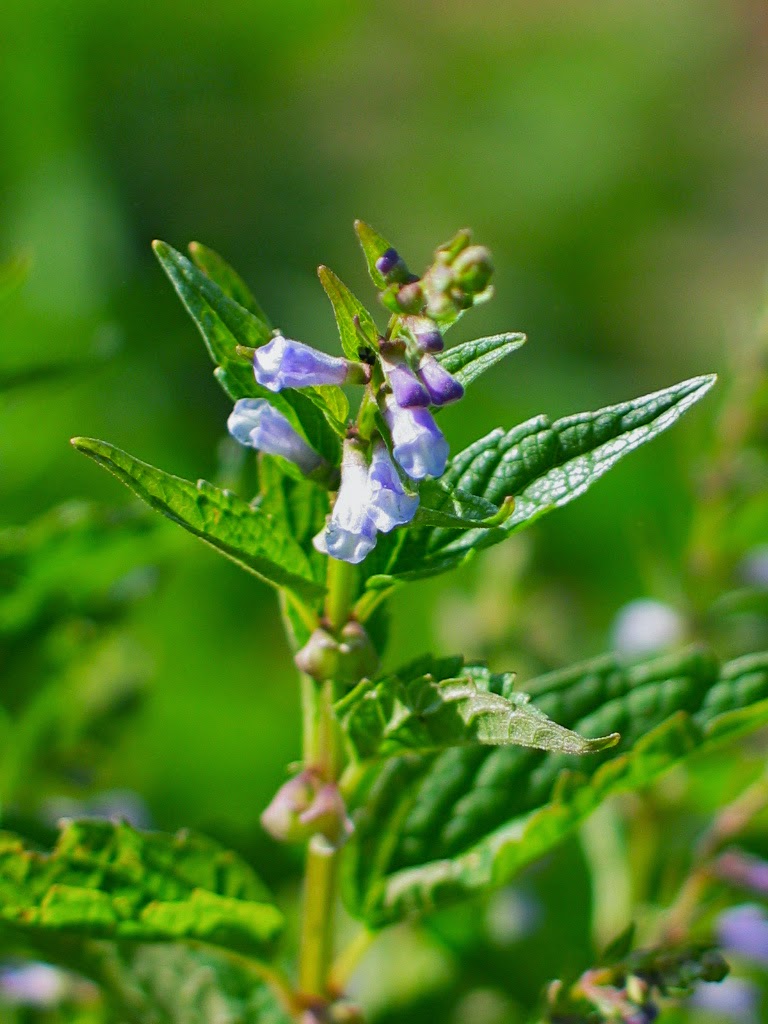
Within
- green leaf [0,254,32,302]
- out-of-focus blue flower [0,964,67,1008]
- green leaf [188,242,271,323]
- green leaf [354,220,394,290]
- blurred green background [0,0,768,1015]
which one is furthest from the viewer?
blurred green background [0,0,768,1015]

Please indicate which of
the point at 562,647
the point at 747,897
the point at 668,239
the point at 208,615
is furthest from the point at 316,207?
the point at 747,897

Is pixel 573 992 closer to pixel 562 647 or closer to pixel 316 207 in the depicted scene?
pixel 562 647

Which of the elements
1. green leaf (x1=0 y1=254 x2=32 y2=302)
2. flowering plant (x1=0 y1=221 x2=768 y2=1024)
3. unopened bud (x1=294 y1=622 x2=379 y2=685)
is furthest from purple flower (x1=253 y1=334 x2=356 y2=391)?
green leaf (x1=0 y1=254 x2=32 y2=302)

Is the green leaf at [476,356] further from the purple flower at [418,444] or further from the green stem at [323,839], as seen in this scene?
the green stem at [323,839]

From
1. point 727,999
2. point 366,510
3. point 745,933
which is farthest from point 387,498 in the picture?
point 727,999

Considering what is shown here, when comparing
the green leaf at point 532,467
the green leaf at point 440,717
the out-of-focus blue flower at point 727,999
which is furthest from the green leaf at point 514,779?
the out-of-focus blue flower at point 727,999

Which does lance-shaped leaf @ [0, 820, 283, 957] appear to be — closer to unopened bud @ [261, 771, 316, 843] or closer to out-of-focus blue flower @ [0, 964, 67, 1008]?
unopened bud @ [261, 771, 316, 843]
